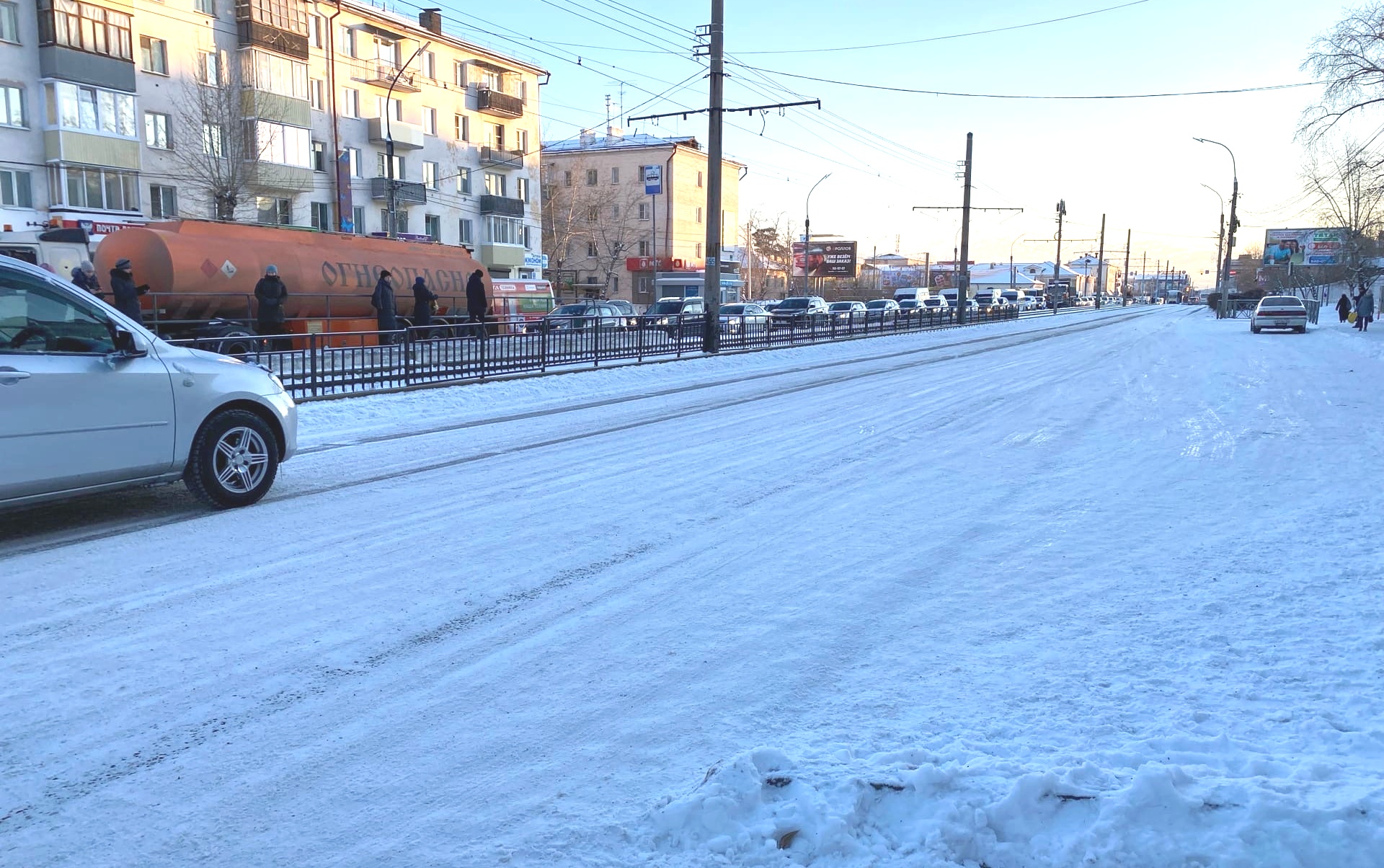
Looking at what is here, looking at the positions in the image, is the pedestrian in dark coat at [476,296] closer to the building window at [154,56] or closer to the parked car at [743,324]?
the parked car at [743,324]

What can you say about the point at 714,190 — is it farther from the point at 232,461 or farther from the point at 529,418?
the point at 232,461

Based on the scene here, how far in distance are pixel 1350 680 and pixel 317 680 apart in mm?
4347

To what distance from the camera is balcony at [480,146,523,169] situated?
185 feet

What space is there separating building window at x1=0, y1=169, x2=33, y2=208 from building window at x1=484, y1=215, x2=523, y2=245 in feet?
85.4

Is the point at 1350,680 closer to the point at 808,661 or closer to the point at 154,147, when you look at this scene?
the point at 808,661

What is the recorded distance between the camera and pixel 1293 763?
325 centimetres

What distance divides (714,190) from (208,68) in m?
27.1

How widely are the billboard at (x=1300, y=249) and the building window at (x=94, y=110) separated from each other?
82.5 meters

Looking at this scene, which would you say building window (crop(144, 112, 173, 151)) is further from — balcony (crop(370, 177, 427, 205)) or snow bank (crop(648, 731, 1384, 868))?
snow bank (crop(648, 731, 1384, 868))

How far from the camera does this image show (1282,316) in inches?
1518

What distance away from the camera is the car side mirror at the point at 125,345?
677 centimetres

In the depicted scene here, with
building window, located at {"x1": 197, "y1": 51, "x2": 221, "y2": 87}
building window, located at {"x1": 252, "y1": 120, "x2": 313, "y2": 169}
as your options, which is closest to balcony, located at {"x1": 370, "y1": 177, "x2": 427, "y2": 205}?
building window, located at {"x1": 252, "y1": 120, "x2": 313, "y2": 169}

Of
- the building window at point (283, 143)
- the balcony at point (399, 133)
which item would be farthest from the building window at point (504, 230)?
the building window at point (283, 143)

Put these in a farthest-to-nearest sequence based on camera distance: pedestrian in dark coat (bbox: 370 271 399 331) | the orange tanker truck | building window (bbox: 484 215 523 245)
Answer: building window (bbox: 484 215 523 245), the orange tanker truck, pedestrian in dark coat (bbox: 370 271 399 331)
